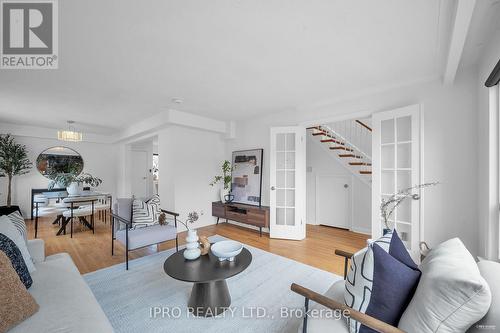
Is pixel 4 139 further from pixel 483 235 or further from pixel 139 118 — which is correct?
pixel 483 235

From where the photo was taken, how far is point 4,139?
4.81 metres

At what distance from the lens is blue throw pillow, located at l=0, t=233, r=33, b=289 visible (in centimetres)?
142

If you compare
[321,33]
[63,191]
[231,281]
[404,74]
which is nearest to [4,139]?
[63,191]

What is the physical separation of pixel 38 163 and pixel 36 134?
752 millimetres

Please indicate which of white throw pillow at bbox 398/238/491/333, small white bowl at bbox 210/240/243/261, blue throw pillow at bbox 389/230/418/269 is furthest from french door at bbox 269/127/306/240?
white throw pillow at bbox 398/238/491/333

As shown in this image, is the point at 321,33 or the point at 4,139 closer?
the point at 321,33

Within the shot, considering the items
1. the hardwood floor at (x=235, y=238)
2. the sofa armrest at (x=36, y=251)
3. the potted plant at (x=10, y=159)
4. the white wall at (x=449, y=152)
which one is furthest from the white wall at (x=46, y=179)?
the white wall at (x=449, y=152)

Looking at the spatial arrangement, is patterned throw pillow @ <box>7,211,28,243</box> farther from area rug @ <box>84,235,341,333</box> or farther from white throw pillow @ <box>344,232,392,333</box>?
white throw pillow @ <box>344,232,392,333</box>

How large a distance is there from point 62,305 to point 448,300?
2.05m

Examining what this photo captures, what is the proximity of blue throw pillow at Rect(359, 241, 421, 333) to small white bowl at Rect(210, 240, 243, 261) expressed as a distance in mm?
1102

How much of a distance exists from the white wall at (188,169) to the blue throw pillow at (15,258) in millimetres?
2772

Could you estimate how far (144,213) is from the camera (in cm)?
308

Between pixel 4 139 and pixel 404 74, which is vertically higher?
pixel 404 74

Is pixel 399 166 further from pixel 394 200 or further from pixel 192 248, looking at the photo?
pixel 192 248
